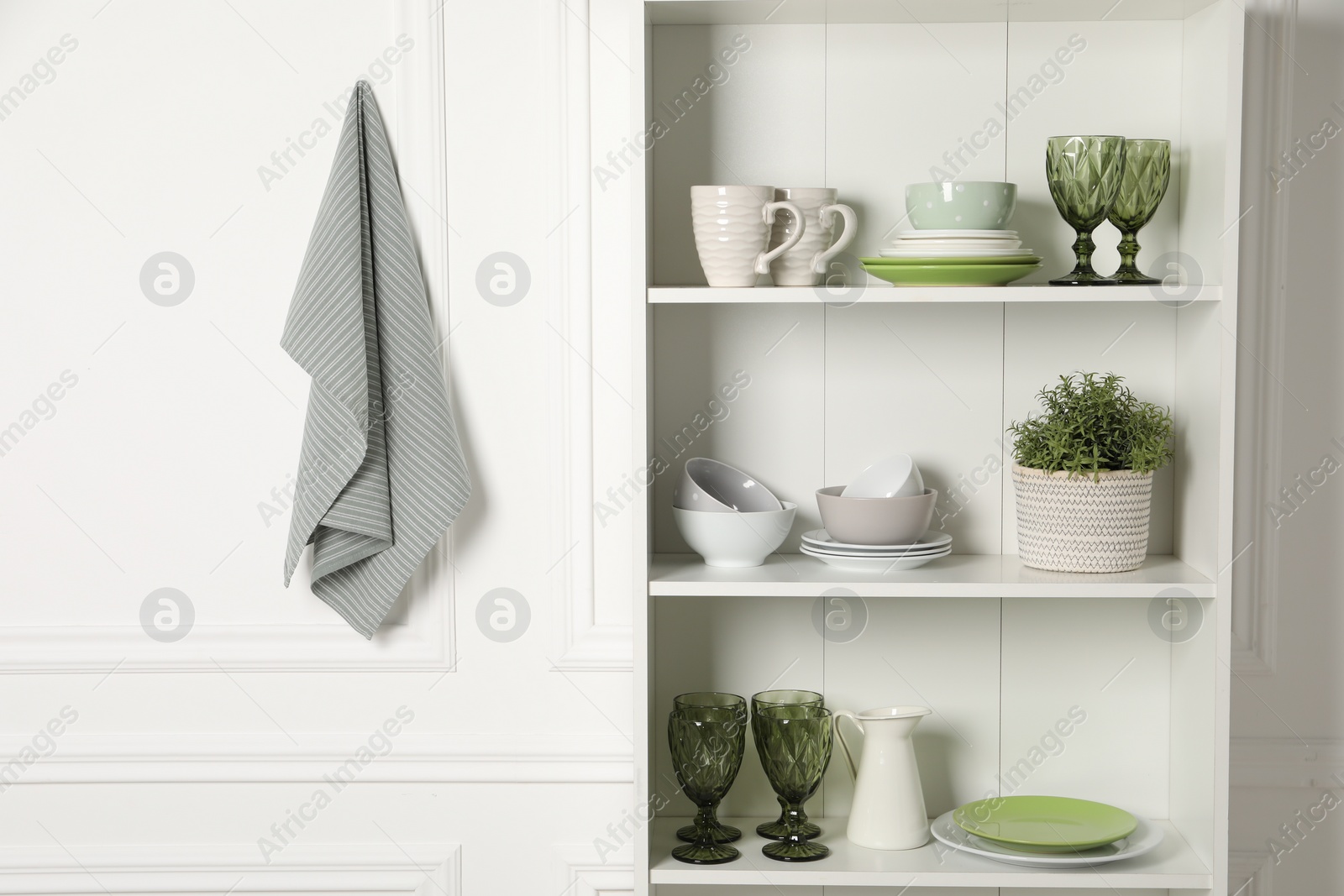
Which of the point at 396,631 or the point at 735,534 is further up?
the point at 735,534

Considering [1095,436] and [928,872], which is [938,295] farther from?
[928,872]

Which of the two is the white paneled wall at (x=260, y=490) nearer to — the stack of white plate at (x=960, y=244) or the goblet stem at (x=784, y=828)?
the goblet stem at (x=784, y=828)

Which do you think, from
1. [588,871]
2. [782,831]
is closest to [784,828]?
[782,831]

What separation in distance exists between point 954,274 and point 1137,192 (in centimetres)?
25

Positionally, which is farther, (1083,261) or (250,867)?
(250,867)

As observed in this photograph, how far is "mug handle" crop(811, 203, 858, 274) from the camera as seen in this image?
1.33m

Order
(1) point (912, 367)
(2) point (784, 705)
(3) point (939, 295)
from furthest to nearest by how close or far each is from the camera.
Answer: (1) point (912, 367)
(2) point (784, 705)
(3) point (939, 295)

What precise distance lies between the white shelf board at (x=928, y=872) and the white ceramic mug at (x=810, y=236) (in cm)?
72

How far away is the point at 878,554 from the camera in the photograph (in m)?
1.35

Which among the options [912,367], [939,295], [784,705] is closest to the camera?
[939,295]

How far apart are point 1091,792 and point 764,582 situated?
0.60 metres

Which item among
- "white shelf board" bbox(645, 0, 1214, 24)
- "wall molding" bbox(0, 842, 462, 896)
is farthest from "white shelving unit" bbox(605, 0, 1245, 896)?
"wall molding" bbox(0, 842, 462, 896)

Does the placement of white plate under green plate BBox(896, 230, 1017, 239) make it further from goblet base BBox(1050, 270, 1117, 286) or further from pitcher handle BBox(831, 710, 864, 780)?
pitcher handle BBox(831, 710, 864, 780)

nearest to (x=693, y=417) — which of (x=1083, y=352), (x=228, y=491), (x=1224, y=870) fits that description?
(x=1083, y=352)
